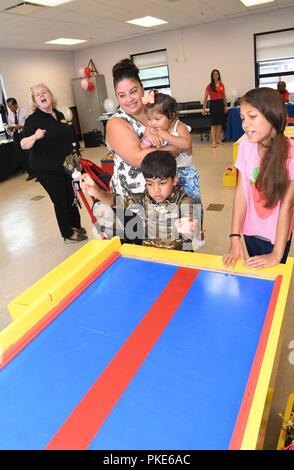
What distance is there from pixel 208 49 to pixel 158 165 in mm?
8598

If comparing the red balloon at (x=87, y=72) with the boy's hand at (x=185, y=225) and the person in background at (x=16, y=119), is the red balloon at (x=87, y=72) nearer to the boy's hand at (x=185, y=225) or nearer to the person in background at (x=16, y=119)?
the person in background at (x=16, y=119)

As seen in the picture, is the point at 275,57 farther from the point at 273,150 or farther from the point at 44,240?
the point at 273,150

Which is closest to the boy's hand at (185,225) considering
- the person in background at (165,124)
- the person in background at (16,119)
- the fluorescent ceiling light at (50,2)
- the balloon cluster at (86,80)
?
the person in background at (165,124)

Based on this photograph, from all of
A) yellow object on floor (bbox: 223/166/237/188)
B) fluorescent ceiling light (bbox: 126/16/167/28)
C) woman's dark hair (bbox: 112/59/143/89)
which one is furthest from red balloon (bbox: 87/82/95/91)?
woman's dark hair (bbox: 112/59/143/89)

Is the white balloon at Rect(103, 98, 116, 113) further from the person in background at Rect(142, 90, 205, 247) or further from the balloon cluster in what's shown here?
the person in background at Rect(142, 90, 205, 247)

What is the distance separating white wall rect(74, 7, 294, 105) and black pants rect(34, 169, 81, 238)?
6.89 m

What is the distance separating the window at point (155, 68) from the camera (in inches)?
376

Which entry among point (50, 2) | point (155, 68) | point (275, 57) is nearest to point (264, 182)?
point (50, 2)

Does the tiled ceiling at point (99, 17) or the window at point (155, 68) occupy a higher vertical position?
the tiled ceiling at point (99, 17)

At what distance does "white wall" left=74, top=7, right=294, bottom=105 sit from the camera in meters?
8.15

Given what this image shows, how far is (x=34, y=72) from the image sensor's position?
9047mm

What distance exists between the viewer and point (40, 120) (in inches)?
119

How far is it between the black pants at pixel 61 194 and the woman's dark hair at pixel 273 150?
2.28m
